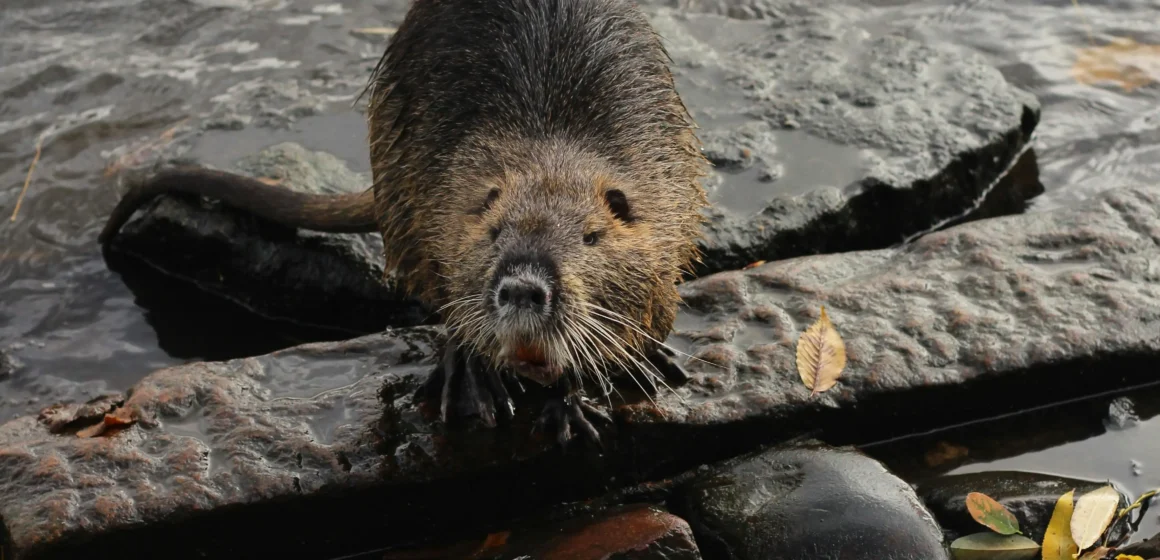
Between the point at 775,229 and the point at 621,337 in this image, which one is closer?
the point at 621,337

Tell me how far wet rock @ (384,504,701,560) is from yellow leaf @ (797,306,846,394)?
2.21ft

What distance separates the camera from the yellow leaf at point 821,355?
3748 mm

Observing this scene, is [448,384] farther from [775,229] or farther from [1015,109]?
[1015,109]

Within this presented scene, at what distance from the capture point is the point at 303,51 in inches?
255

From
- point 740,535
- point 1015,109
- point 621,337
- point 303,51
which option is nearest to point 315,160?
point 303,51

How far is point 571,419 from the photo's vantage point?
11.6 ft

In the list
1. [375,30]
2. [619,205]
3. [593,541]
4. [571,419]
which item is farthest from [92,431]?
[375,30]

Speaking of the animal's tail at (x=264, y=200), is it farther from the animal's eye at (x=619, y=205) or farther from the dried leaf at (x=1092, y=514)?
the dried leaf at (x=1092, y=514)

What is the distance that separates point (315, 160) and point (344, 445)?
214 centimetres

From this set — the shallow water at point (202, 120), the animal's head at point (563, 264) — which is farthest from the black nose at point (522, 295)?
the shallow water at point (202, 120)

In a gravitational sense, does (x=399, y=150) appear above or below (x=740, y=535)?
above

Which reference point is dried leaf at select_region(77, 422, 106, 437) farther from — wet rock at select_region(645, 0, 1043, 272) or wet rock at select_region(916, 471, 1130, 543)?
wet rock at select_region(916, 471, 1130, 543)

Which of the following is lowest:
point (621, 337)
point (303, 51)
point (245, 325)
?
point (245, 325)

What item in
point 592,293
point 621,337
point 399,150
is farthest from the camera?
point 399,150
